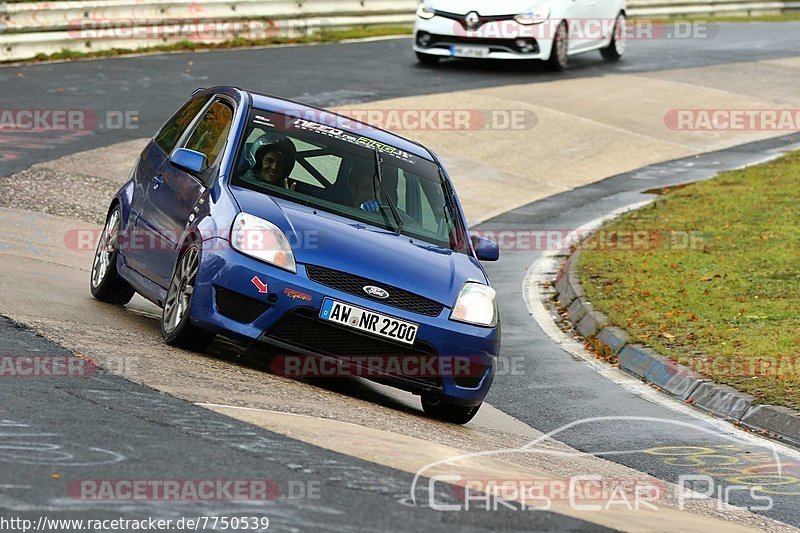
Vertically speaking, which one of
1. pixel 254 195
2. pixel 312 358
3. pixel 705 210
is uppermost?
pixel 254 195

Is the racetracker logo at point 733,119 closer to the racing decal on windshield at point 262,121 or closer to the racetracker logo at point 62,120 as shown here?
the racetracker logo at point 62,120

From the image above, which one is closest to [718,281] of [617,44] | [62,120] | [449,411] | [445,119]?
[449,411]

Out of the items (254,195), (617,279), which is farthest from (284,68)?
(254,195)

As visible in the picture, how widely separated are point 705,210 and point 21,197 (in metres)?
8.12

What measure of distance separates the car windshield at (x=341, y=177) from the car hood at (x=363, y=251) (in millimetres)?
216

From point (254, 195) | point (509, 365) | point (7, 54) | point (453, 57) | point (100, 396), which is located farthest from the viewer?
point (453, 57)

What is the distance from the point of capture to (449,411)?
8586mm

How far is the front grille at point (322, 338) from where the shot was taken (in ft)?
25.8

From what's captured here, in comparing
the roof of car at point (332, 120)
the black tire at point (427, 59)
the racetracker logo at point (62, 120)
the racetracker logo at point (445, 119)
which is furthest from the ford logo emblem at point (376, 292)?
the black tire at point (427, 59)

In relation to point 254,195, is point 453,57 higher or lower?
lower

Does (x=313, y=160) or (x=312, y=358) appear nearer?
(x=312, y=358)

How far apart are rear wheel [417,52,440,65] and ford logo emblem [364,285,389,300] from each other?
17.4 m

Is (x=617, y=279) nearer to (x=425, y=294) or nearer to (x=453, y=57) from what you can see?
(x=425, y=294)

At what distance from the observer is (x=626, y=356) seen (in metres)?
11.2
